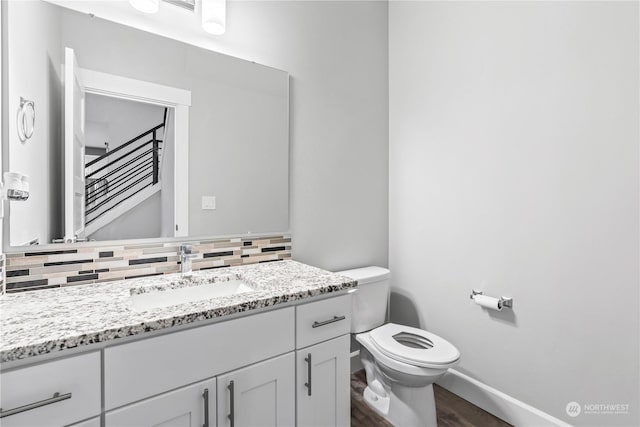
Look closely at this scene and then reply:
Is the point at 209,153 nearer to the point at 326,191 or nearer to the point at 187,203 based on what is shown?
the point at 187,203

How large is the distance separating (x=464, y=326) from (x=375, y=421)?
72 cm

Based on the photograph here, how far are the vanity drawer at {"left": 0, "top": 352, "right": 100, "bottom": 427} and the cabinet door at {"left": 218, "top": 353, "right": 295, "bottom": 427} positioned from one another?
33 centimetres

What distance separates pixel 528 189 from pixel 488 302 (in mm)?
601

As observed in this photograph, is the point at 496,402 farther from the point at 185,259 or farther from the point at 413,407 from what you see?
the point at 185,259

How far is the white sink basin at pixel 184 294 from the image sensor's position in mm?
1177

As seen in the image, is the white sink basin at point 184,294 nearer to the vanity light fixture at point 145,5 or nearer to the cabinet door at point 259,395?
the cabinet door at point 259,395

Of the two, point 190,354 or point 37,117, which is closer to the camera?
point 190,354

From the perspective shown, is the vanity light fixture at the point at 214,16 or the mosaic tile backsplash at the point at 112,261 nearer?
the mosaic tile backsplash at the point at 112,261

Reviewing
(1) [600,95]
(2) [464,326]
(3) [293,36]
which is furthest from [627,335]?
(3) [293,36]

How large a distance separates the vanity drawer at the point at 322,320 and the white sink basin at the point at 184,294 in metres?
0.24

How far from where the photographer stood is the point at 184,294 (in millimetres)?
1280

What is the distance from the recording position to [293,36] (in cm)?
178

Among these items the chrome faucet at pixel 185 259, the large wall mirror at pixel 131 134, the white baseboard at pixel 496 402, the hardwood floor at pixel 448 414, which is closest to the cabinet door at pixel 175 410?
the chrome faucet at pixel 185 259

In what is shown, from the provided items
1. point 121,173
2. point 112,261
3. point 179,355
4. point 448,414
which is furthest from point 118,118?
point 448,414
